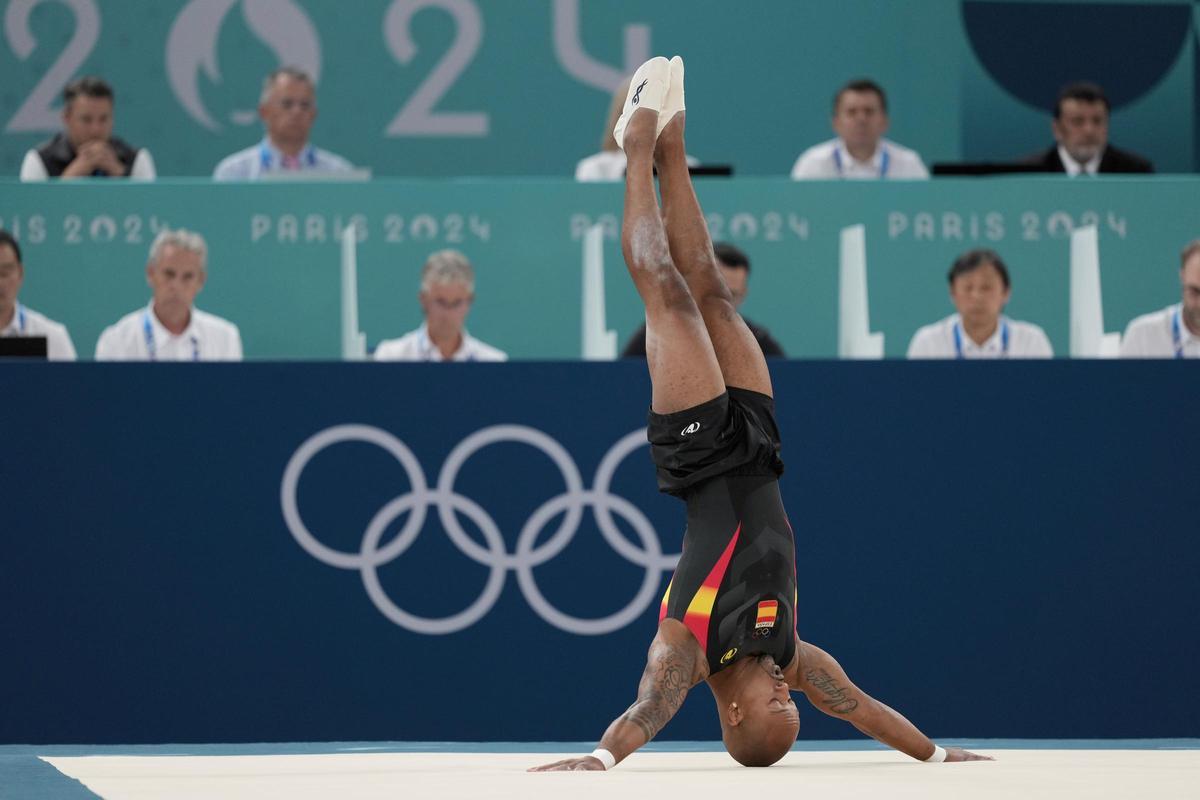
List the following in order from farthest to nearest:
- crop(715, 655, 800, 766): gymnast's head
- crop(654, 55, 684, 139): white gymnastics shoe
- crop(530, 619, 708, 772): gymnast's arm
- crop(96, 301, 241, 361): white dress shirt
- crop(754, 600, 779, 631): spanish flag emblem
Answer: crop(96, 301, 241, 361): white dress shirt
crop(654, 55, 684, 139): white gymnastics shoe
crop(754, 600, 779, 631): spanish flag emblem
crop(715, 655, 800, 766): gymnast's head
crop(530, 619, 708, 772): gymnast's arm

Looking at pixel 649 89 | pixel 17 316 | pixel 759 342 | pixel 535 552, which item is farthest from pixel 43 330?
pixel 649 89

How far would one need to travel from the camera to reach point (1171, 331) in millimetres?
8898

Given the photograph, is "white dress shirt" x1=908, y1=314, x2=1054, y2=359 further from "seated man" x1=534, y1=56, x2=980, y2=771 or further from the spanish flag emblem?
the spanish flag emblem

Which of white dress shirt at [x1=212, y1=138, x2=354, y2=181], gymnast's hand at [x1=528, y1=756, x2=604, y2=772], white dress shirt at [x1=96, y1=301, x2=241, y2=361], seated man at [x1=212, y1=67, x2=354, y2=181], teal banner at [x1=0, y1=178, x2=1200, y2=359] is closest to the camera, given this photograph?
gymnast's hand at [x1=528, y1=756, x2=604, y2=772]

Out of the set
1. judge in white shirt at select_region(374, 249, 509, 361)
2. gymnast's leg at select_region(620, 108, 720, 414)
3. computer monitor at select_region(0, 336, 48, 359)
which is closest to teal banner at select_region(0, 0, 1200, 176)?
judge in white shirt at select_region(374, 249, 509, 361)

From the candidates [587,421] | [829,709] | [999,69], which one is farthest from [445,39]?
[829,709]

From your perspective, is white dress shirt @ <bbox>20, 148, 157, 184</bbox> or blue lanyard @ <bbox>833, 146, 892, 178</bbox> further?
blue lanyard @ <bbox>833, 146, 892, 178</bbox>

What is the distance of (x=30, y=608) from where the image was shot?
7438mm

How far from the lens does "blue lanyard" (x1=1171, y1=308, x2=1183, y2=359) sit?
29.0ft

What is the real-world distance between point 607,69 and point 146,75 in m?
3.30

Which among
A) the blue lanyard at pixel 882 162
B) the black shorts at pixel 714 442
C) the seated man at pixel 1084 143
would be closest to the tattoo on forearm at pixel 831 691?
the black shorts at pixel 714 442

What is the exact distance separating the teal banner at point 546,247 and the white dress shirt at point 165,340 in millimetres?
389

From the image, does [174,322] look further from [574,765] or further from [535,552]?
[574,765]

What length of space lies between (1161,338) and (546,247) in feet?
10.4
